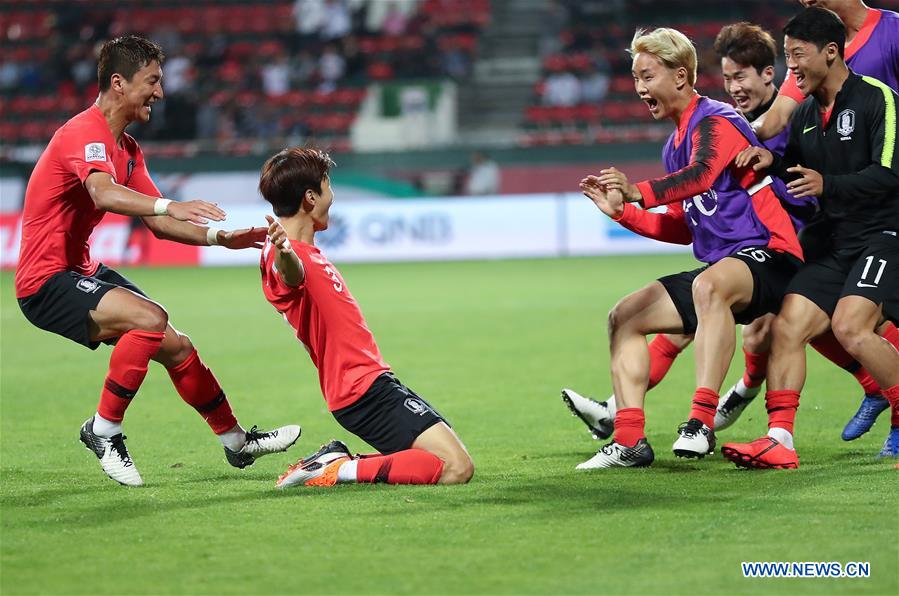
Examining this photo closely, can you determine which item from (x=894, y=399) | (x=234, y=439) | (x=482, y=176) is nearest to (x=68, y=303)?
(x=234, y=439)

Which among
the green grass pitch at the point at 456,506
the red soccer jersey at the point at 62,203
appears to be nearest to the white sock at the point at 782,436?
the green grass pitch at the point at 456,506

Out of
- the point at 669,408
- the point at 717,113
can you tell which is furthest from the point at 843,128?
the point at 669,408

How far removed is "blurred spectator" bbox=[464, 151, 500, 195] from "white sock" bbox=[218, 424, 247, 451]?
Result: 725 inches

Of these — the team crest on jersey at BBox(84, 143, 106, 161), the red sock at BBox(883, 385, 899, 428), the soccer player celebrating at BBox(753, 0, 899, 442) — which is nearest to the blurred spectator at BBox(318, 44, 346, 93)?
the soccer player celebrating at BBox(753, 0, 899, 442)

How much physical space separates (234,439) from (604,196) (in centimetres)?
224

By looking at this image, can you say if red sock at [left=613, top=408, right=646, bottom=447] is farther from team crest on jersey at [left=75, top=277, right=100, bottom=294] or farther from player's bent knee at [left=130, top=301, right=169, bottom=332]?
team crest on jersey at [left=75, top=277, right=100, bottom=294]

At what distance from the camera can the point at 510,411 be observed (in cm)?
813

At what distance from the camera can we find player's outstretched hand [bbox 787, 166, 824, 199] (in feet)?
19.2

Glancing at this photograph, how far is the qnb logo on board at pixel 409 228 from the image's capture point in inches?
916

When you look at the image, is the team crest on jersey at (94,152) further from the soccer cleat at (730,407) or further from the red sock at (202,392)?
the soccer cleat at (730,407)

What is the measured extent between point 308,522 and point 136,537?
2.17 ft

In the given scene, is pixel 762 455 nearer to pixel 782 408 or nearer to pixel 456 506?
pixel 782 408

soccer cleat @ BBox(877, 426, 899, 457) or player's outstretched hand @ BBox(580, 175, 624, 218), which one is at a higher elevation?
player's outstretched hand @ BBox(580, 175, 624, 218)

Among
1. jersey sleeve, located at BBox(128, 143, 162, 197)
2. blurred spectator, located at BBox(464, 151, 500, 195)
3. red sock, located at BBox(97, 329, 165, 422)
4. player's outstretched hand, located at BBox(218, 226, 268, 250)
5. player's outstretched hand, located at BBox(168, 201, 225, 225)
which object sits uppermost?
jersey sleeve, located at BBox(128, 143, 162, 197)
